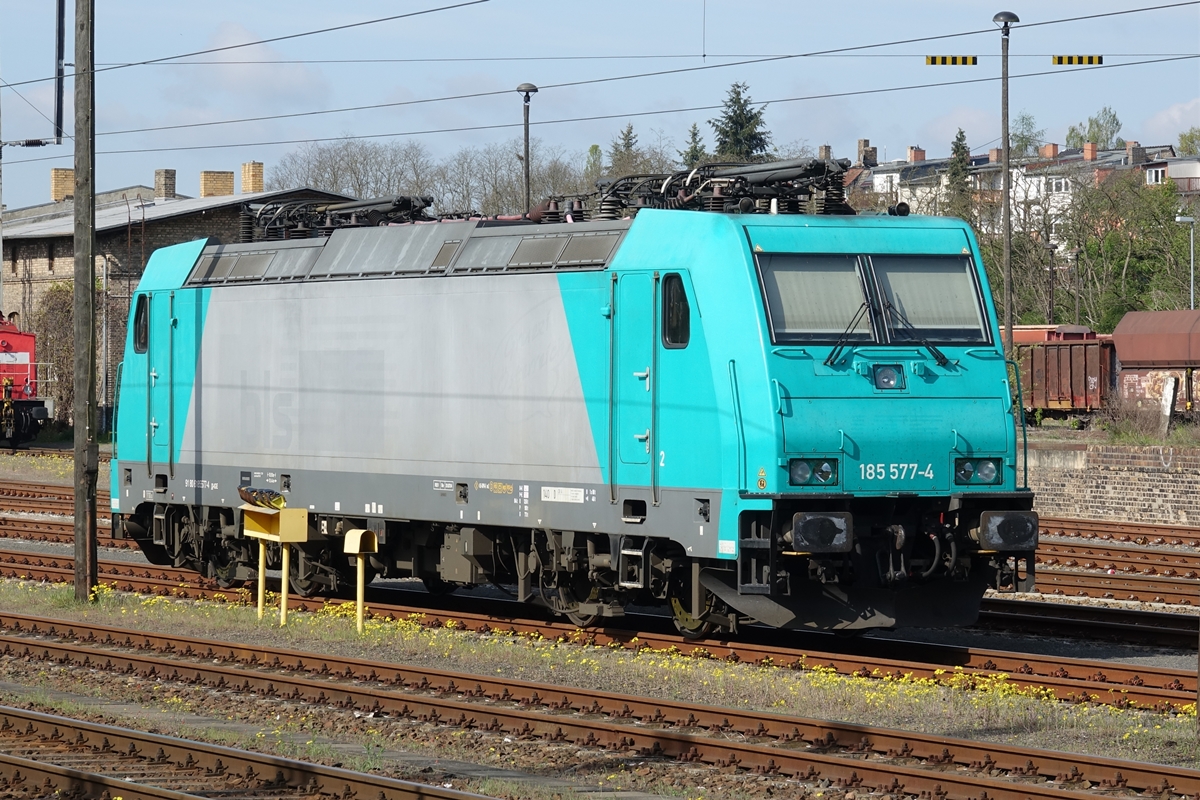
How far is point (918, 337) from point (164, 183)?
53.9 meters

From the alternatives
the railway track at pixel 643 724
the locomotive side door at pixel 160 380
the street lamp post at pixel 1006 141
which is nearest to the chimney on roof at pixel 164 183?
the street lamp post at pixel 1006 141

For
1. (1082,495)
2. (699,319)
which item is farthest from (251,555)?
(1082,495)

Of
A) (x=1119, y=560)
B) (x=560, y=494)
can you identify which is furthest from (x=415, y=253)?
(x=1119, y=560)

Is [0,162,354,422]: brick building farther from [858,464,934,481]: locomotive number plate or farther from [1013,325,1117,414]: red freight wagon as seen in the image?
[858,464,934,481]: locomotive number plate

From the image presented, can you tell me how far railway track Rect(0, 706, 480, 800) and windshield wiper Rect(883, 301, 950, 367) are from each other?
6.20 metres

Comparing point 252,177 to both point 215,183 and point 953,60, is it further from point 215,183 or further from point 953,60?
point 953,60

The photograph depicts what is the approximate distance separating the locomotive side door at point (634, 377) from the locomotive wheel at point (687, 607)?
1.00m

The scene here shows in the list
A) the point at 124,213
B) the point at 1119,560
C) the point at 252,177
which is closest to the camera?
the point at 1119,560

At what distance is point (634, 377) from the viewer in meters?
13.0

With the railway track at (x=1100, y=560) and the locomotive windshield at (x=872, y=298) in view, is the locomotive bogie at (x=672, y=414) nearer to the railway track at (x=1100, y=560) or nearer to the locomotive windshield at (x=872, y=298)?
the locomotive windshield at (x=872, y=298)

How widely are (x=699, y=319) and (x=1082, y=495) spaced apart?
16.7 m

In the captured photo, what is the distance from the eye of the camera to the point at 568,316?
13.7m

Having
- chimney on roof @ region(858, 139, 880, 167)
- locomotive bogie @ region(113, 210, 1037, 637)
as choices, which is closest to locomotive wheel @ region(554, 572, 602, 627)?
locomotive bogie @ region(113, 210, 1037, 637)

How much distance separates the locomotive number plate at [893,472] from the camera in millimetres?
12211
